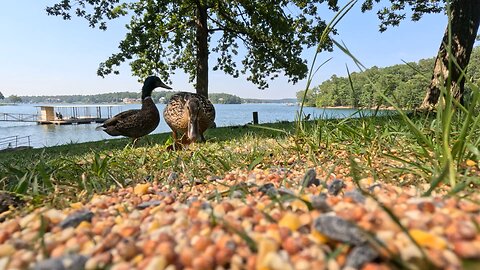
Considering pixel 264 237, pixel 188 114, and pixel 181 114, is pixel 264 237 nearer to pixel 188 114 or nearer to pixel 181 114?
pixel 188 114

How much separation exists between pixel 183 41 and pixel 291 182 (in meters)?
16.4

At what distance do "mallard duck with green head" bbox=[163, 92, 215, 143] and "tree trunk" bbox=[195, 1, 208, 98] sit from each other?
892cm

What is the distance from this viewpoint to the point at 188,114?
520cm

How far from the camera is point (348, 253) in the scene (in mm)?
661

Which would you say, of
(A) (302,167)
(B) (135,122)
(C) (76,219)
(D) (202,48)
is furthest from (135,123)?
(D) (202,48)

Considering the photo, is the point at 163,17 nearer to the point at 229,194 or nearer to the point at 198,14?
the point at 198,14

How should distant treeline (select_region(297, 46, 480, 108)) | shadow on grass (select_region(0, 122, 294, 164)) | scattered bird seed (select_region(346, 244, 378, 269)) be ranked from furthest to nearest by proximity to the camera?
shadow on grass (select_region(0, 122, 294, 164))
distant treeline (select_region(297, 46, 480, 108))
scattered bird seed (select_region(346, 244, 378, 269))

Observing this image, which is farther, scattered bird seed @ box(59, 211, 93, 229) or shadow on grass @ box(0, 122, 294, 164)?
shadow on grass @ box(0, 122, 294, 164)

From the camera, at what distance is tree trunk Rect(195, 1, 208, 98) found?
14820mm

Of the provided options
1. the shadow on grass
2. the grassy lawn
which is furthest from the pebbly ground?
the shadow on grass

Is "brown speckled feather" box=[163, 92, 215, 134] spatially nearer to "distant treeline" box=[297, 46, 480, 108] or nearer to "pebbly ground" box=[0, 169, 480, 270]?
"distant treeline" box=[297, 46, 480, 108]

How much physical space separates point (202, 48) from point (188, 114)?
35.5ft

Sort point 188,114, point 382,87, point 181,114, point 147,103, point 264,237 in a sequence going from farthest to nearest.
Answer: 1. point 147,103
2. point 181,114
3. point 188,114
4. point 382,87
5. point 264,237

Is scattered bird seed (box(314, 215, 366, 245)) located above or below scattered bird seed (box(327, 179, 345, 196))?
above
